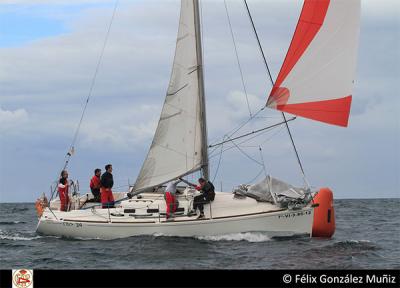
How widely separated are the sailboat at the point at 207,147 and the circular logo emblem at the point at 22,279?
719 centimetres

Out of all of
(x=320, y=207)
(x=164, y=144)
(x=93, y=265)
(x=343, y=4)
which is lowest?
(x=93, y=265)

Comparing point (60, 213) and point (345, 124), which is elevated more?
point (345, 124)

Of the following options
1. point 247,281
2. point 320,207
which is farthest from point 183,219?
point 247,281

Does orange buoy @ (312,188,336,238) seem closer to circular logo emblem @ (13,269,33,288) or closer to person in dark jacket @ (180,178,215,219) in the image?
person in dark jacket @ (180,178,215,219)

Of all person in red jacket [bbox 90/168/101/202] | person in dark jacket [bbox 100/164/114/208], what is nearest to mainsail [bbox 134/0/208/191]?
person in dark jacket [bbox 100/164/114/208]

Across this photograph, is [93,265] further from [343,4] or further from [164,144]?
[343,4]

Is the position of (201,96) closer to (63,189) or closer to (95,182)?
(95,182)

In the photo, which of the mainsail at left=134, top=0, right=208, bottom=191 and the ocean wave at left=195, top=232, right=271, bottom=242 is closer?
the ocean wave at left=195, top=232, right=271, bottom=242

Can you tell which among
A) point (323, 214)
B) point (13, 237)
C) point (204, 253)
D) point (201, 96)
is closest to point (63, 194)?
point (13, 237)

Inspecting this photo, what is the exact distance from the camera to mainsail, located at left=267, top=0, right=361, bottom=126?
17.3 meters

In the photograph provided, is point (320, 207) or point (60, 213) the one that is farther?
point (60, 213)

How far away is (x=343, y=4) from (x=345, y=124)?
3.19 m

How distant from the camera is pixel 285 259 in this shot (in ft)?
48.7

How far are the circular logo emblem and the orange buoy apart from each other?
29.4 ft
